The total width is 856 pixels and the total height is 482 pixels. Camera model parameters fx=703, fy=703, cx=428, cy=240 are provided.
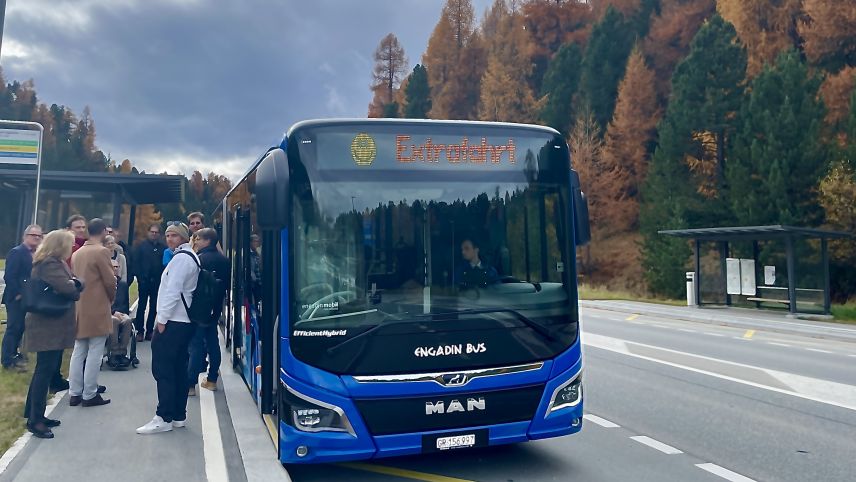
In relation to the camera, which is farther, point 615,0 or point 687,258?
point 615,0

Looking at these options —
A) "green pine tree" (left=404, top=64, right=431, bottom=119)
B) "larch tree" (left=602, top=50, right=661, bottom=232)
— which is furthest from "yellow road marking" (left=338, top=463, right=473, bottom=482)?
"green pine tree" (left=404, top=64, right=431, bottom=119)

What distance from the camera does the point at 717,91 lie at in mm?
41469

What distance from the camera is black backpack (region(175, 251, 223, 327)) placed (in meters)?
6.51

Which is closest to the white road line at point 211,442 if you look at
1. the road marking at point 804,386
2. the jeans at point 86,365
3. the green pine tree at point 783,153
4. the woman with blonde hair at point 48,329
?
the jeans at point 86,365

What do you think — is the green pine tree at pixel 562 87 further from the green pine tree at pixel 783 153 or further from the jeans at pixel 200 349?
the jeans at pixel 200 349

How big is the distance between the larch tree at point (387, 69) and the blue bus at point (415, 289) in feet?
261

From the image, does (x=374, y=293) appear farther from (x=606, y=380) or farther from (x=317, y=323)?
(x=606, y=380)

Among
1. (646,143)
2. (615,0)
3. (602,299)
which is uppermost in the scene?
(615,0)

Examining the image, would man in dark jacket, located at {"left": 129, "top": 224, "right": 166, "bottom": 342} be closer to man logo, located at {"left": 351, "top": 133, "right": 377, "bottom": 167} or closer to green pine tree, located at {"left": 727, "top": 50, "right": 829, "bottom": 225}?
man logo, located at {"left": 351, "top": 133, "right": 377, "bottom": 167}

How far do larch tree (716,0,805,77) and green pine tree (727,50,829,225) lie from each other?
9.15m

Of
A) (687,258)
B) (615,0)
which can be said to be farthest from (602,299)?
(615,0)

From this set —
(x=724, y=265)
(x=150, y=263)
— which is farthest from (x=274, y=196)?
(x=724, y=265)

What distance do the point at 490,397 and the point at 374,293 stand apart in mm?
1124

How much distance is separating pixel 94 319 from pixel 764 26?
46.8 metres
